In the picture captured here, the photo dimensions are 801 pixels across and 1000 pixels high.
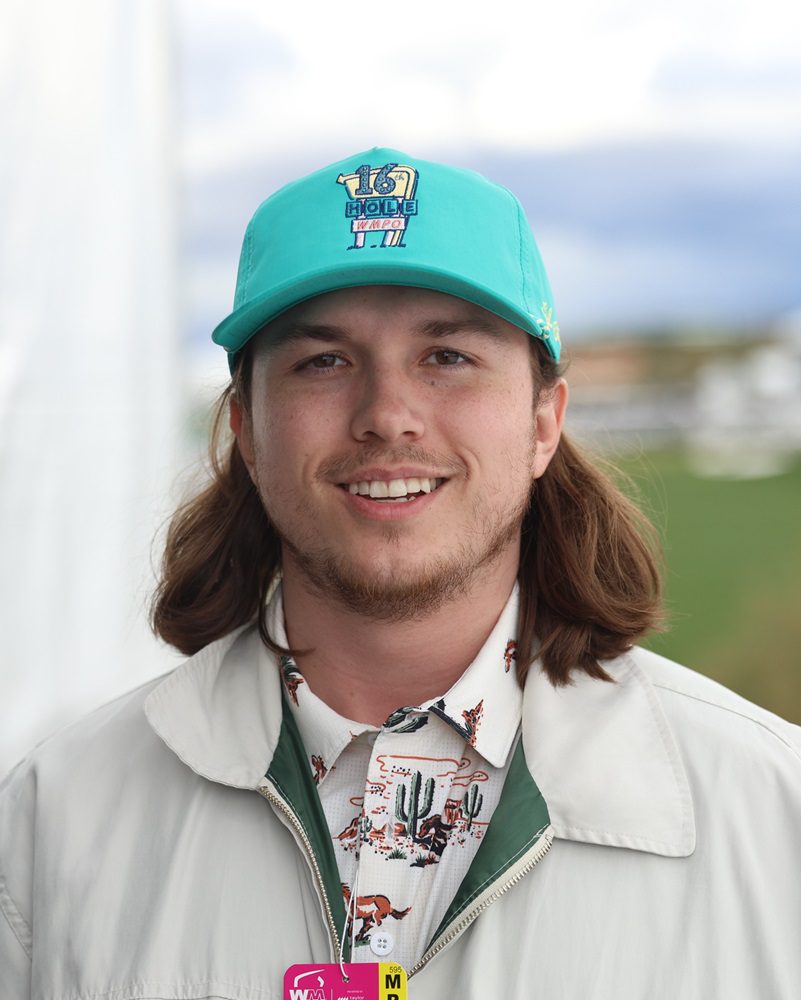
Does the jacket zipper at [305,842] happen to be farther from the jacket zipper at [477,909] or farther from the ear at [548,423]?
the ear at [548,423]

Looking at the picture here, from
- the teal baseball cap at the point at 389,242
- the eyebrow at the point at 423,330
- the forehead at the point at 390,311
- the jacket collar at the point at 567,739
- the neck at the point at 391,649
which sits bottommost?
the jacket collar at the point at 567,739

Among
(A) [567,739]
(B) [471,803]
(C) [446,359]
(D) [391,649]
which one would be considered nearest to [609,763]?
(A) [567,739]

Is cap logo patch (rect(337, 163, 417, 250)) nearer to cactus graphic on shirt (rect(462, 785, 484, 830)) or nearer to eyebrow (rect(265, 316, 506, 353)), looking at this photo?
eyebrow (rect(265, 316, 506, 353))

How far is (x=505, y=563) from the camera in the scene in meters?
1.38

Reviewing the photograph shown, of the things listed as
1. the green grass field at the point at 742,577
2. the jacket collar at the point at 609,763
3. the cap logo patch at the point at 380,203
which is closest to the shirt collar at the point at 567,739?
the jacket collar at the point at 609,763

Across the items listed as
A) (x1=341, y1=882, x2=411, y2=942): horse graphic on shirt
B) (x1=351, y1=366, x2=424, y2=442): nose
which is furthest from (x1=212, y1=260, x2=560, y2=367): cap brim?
(x1=341, y1=882, x2=411, y2=942): horse graphic on shirt

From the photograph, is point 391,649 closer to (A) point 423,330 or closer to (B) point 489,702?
(B) point 489,702

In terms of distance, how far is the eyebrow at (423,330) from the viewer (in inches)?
50.4

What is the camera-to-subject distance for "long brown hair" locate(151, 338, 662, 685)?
54.7 inches

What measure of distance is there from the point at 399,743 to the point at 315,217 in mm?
616

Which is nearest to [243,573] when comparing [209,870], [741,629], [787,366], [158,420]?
[209,870]

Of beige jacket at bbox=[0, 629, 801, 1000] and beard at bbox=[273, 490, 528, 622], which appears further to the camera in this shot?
beard at bbox=[273, 490, 528, 622]

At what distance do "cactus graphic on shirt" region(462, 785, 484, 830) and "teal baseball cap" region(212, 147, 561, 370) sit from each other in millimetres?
539

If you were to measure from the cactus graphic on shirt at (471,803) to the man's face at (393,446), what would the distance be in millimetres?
213
